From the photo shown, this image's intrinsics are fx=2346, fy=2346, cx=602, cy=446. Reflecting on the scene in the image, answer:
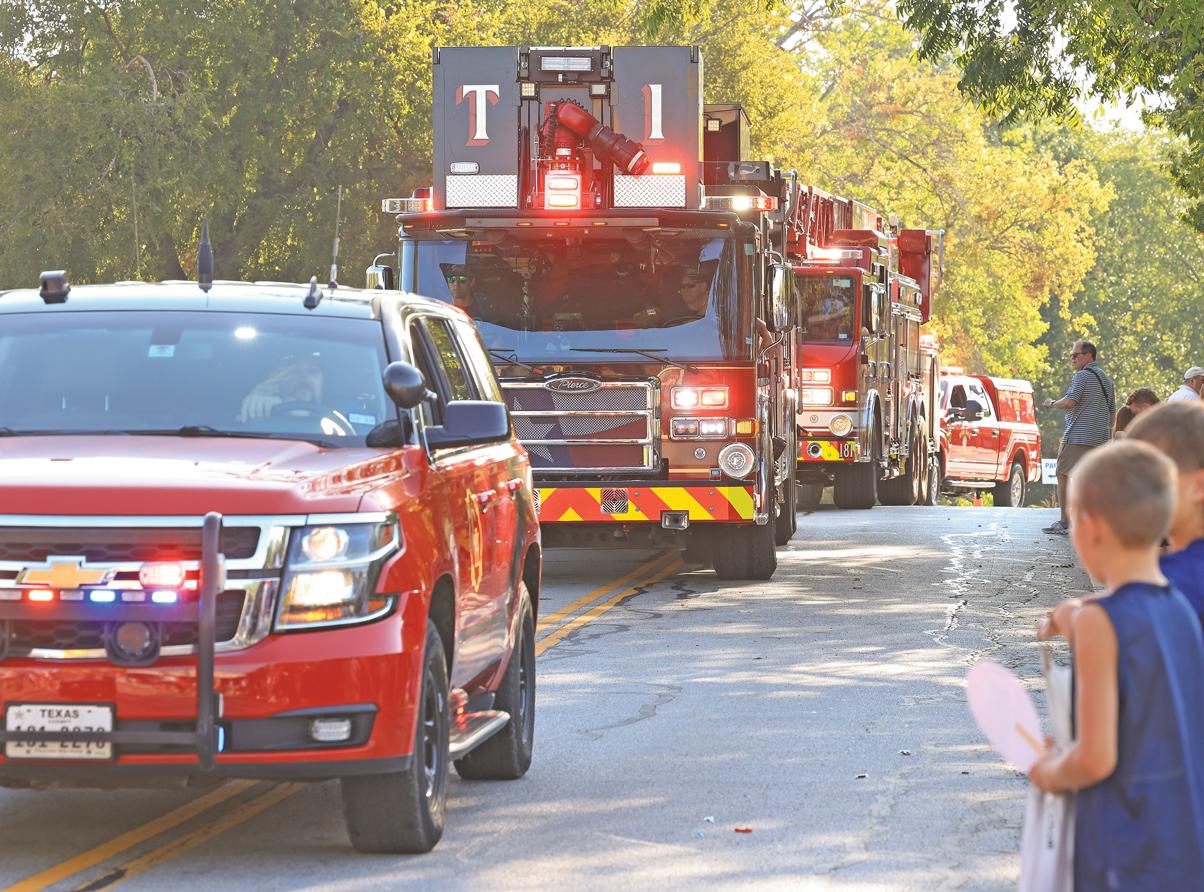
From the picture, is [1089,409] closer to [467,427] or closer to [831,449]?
[831,449]

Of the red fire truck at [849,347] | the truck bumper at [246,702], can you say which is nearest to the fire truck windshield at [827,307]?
the red fire truck at [849,347]

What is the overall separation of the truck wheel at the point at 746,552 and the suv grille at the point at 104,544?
1167 centimetres

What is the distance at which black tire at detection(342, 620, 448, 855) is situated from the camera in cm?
718

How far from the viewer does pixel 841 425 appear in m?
27.4

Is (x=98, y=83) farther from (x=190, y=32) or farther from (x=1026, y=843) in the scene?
(x=1026, y=843)

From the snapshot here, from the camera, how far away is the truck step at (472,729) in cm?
771

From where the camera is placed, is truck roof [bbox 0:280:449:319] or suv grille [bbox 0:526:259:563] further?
truck roof [bbox 0:280:449:319]

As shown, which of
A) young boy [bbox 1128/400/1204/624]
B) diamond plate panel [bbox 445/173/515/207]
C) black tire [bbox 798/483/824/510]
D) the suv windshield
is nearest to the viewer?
young boy [bbox 1128/400/1204/624]

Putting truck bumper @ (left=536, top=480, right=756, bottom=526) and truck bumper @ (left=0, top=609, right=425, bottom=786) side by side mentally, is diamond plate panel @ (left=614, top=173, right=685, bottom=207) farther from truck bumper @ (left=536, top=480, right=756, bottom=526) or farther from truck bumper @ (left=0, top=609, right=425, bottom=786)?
truck bumper @ (left=0, top=609, right=425, bottom=786)

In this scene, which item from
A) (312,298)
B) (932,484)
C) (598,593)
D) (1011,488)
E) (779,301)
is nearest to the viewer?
(312,298)

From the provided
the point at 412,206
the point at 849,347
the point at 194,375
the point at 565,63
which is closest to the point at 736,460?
the point at 412,206

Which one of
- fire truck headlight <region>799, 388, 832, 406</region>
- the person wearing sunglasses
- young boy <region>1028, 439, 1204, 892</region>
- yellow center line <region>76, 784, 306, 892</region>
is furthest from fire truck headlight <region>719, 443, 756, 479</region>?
young boy <region>1028, 439, 1204, 892</region>

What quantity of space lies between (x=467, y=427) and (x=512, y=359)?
9.21 m

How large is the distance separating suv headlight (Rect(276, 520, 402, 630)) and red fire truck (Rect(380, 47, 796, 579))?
1010 cm
